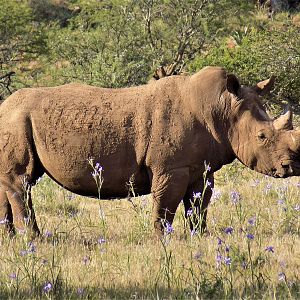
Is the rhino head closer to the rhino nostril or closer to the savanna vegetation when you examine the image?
the rhino nostril

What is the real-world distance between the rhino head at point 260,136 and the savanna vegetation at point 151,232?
16.7 inches

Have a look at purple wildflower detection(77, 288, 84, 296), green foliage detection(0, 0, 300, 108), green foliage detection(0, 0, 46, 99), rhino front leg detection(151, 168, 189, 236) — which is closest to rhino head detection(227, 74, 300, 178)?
rhino front leg detection(151, 168, 189, 236)

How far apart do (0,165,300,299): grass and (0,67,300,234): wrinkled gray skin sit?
487mm

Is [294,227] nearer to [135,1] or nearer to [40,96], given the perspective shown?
[40,96]

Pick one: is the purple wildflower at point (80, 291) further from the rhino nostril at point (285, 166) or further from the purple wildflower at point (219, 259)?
the rhino nostril at point (285, 166)

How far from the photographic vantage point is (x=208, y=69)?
23.5 feet

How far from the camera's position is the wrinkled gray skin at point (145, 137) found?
6.73 m

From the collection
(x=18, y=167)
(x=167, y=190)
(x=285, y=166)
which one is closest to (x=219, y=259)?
(x=167, y=190)

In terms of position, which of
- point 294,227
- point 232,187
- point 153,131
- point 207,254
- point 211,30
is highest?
point 153,131

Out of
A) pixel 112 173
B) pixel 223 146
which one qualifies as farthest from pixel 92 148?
pixel 223 146

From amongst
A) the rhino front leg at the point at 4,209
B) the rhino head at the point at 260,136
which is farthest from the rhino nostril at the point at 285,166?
the rhino front leg at the point at 4,209

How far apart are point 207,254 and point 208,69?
2.10 m

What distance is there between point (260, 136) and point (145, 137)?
1119mm

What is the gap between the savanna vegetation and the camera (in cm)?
486
